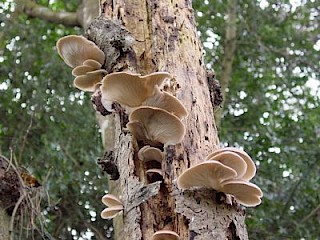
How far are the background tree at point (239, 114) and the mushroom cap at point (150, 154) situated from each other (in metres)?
3.30

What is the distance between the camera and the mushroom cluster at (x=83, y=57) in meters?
1.90

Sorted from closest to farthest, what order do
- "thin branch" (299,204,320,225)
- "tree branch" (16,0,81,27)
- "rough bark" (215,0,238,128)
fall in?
"thin branch" (299,204,320,225) → "tree branch" (16,0,81,27) → "rough bark" (215,0,238,128)

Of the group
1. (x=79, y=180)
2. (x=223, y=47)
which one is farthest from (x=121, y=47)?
(x=223, y=47)

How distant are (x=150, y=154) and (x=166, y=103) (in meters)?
0.17

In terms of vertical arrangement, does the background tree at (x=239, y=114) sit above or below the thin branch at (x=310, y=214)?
above

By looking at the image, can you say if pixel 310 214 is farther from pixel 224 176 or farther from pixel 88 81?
pixel 224 176

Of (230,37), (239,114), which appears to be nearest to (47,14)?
(230,37)

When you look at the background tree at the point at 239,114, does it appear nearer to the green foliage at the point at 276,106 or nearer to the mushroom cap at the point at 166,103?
the green foliage at the point at 276,106

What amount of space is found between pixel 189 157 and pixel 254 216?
3.62 meters

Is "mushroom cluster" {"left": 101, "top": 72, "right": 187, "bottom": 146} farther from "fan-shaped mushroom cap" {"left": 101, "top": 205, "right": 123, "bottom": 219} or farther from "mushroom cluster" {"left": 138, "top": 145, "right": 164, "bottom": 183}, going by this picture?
"fan-shaped mushroom cap" {"left": 101, "top": 205, "right": 123, "bottom": 219}

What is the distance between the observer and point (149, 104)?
1659 millimetres

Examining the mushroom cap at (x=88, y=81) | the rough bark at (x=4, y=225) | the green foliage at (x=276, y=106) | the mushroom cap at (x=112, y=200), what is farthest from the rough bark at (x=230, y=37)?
the mushroom cap at (x=112, y=200)

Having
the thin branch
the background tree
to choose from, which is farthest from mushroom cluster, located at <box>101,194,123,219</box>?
the thin branch

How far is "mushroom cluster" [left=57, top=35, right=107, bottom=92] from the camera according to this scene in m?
1.90
